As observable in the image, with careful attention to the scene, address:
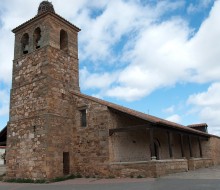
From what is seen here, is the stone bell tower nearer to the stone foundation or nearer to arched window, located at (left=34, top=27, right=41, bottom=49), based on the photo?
arched window, located at (left=34, top=27, right=41, bottom=49)

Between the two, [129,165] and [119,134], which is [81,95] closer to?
[119,134]

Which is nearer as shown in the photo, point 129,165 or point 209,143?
point 129,165

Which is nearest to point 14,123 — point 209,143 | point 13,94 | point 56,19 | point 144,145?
point 13,94

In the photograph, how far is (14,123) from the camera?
1466 cm

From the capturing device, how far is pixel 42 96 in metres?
13.7

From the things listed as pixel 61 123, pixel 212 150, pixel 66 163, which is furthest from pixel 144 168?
pixel 212 150

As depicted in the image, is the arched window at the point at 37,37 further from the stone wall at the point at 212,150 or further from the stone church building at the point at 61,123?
the stone wall at the point at 212,150

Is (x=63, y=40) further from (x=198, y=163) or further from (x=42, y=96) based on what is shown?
(x=198, y=163)

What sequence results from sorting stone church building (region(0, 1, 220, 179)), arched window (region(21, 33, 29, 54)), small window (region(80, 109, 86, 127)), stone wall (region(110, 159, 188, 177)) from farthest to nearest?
arched window (region(21, 33, 29, 54))
small window (region(80, 109, 86, 127))
stone church building (region(0, 1, 220, 179))
stone wall (region(110, 159, 188, 177))

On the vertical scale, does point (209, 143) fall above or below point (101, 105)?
below

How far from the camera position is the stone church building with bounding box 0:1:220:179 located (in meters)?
12.8

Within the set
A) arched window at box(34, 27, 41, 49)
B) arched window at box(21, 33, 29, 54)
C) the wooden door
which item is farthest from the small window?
arched window at box(21, 33, 29, 54)

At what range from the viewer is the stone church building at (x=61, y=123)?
12.8 metres

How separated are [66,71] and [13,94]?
132 inches
